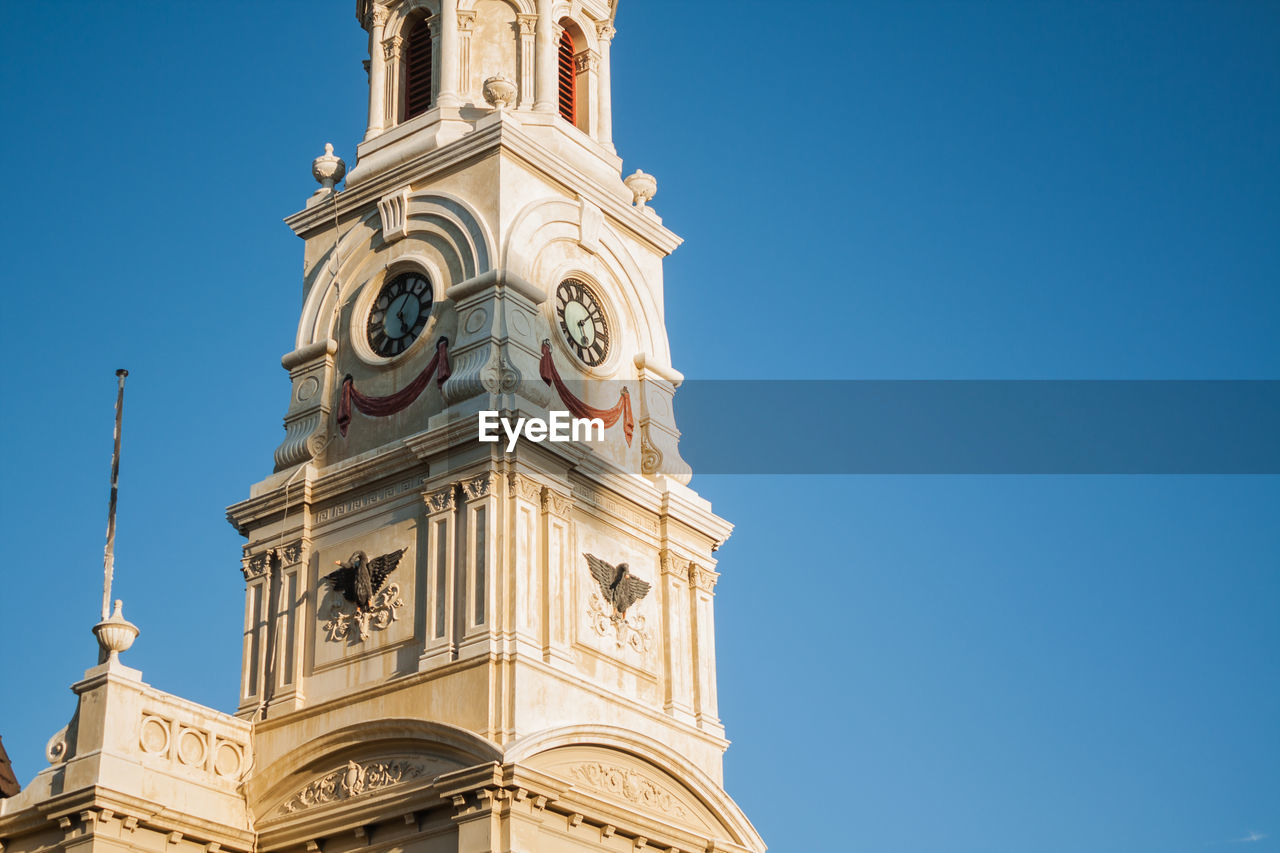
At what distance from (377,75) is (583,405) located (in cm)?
954

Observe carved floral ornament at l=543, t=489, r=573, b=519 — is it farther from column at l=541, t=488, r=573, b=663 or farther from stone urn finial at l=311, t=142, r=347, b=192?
stone urn finial at l=311, t=142, r=347, b=192

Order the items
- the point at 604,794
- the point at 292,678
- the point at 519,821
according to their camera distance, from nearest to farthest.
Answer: the point at 519,821
the point at 604,794
the point at 292,678

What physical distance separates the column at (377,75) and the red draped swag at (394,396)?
630 centimetres

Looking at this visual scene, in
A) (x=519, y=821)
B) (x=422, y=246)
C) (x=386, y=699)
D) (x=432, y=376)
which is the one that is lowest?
(x=519, y=821)

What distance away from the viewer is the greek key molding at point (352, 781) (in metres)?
33.5

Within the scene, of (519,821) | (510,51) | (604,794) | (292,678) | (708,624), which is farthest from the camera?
(510,51)

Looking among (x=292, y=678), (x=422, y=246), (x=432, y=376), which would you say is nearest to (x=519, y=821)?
(x=292, y=678)

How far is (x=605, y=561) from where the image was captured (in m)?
36.8

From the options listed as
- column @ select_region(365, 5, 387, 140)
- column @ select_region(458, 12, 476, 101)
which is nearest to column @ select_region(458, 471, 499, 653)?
column @ select_region(458, 12, 476, 101)

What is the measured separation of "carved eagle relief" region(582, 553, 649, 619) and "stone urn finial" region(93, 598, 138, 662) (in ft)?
26.9

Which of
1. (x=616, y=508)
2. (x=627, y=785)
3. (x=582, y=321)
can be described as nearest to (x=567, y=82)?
(x=582, y=321)

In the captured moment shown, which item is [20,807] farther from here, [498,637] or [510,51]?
[510,51]

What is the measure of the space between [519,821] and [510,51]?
1733 cm

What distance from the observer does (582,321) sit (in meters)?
39.2
